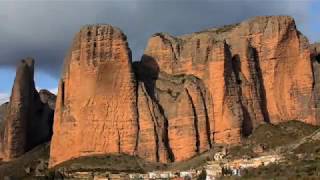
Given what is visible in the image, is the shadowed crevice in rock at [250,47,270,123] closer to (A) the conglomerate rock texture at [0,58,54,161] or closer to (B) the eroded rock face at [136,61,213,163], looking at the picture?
(B) the eroded rock face at [136,61,213,163]

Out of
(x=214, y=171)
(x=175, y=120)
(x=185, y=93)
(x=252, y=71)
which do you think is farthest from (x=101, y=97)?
(x=214, y=171)

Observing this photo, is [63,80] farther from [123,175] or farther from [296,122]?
[296,122]

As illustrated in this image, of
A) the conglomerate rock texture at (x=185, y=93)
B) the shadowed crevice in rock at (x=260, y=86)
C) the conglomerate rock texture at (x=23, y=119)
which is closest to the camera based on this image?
the conglomerate rock texture at (x=185, y=93)

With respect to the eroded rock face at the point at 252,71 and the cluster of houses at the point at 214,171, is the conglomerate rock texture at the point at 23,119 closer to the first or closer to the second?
the eroded rock face at the point at 252,71

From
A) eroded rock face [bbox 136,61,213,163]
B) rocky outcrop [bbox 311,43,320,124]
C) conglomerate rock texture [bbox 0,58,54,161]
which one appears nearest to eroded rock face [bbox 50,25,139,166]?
eroded rock face [bbox 136,61,213,163]

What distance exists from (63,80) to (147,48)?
15528mm

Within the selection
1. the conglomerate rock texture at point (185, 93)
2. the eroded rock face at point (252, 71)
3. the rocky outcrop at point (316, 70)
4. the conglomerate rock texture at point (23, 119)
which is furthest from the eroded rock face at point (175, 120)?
the conglomerate rock texture at point (23, 119)

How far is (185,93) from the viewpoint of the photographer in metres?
111

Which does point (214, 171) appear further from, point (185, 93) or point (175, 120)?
point (185, 93)

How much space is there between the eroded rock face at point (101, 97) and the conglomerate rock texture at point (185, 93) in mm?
157

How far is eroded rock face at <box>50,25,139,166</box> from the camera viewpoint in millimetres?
112250

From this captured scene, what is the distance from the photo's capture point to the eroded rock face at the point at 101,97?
112250mm

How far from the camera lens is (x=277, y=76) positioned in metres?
115

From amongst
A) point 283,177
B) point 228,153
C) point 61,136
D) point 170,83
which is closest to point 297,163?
point 283,177
